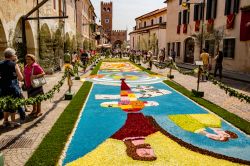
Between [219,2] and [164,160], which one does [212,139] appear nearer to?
[164,160]

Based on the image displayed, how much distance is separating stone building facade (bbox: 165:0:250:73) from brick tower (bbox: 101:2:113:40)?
6015 cm

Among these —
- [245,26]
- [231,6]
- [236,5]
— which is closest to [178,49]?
[231,6]

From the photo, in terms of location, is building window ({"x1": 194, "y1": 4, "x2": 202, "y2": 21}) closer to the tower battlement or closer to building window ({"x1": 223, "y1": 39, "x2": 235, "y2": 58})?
building window ({"x1": 223, "y1": 39, "x2": 235, "y2": 58})

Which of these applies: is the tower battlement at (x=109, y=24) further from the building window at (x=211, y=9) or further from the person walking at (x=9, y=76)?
the person walking at (x=9, y=76)

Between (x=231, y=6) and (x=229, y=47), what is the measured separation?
3.61 metres

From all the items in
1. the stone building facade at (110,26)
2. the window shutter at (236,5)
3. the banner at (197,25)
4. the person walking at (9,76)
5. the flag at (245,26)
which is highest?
the stone building facade at (110,26)

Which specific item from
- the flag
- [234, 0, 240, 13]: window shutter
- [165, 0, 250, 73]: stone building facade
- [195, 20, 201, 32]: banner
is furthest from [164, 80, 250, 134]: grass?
[195, 20, 201, 32]: banner

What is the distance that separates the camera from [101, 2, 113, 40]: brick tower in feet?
315

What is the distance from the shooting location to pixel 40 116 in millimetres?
8000

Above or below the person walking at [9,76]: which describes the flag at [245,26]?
above

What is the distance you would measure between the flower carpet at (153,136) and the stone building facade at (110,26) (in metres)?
91.0

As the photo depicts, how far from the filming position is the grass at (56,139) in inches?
196

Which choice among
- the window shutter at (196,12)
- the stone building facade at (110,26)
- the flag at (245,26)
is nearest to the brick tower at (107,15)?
the stone building facade at (110,26)

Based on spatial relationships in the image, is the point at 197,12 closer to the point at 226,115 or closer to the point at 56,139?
the point at 226,115
